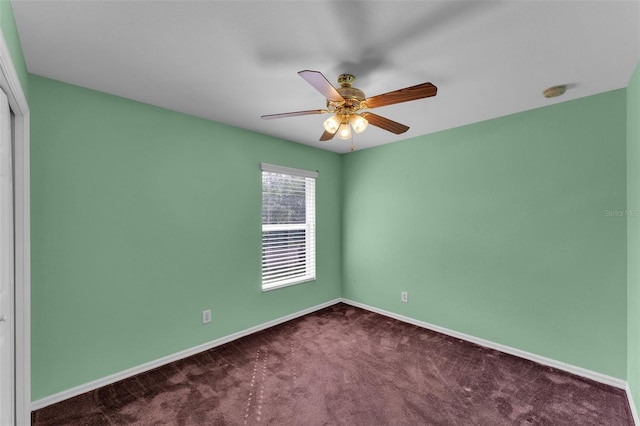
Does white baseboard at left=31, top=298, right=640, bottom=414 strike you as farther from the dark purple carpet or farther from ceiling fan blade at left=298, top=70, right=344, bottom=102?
ceiling fan blade at left=298, top=70, right=344, bottom=102

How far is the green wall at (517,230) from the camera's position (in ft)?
7.32

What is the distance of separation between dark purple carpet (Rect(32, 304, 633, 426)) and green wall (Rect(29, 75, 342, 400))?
0.33 meters

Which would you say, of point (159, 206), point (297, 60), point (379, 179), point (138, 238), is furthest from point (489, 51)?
point (138, 238)

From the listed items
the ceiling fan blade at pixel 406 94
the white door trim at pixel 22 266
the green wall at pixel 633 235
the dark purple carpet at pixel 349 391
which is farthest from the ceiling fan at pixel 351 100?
the dark purple carpet at pixel 349 391

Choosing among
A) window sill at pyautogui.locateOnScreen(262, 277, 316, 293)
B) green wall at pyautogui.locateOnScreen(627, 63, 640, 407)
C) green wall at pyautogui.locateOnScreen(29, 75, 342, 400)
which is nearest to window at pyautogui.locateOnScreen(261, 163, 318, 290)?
window sill at pyautogui.locateOnScreen(262, 277, 316, 293)

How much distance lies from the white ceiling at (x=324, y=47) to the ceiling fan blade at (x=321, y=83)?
0.27 metres

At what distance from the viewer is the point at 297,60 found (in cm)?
177

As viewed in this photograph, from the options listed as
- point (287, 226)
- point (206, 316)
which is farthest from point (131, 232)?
point (287, 226)

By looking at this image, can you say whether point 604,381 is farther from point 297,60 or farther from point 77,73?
point 77,73

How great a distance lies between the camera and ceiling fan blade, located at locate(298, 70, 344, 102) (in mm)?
1358

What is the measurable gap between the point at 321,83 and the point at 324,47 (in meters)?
0.32

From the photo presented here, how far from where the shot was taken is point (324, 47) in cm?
163

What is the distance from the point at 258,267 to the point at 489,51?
9.39 ft

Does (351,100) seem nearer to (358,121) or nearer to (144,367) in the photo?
(358,121)
